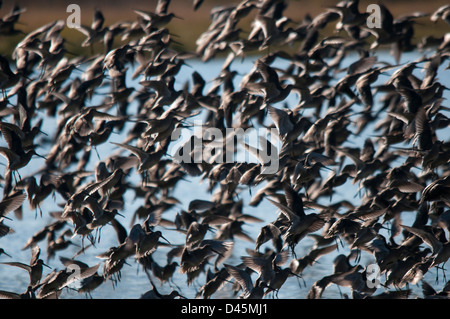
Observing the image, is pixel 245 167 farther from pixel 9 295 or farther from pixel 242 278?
pixel 9 295

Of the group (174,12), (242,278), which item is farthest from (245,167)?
(174,12)

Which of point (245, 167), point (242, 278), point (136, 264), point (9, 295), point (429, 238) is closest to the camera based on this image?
point (429, 238)

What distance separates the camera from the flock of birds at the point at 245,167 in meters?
7.20

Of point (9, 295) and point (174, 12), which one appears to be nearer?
point (9, 295)

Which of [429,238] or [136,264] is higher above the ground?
[429,238]

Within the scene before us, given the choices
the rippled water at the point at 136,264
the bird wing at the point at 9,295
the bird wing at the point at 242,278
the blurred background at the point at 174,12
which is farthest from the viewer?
the blurred background at the point at 174,12

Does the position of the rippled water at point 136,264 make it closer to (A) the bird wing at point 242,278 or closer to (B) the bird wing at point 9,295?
(A) the bird wing at point 242,278

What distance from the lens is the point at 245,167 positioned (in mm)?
7965

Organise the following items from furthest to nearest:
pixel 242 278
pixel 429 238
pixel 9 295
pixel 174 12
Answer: pixel 174 12, pixel 9 295, pixel 242 278, pixel 429 238

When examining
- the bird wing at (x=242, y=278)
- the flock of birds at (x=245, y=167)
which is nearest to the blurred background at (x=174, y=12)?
the flock of birds at (x=245, y=167)

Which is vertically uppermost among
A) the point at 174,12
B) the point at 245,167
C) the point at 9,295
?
the point at 245,167

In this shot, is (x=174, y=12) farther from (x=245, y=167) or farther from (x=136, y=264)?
(x=245, y=167)
